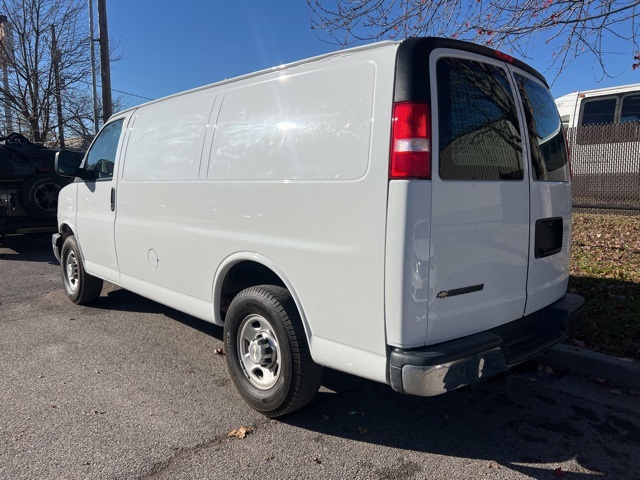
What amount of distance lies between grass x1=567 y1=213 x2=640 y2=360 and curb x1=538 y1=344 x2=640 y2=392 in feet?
0.56

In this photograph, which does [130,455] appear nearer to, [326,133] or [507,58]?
[326,133]

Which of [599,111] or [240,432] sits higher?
[599,111]

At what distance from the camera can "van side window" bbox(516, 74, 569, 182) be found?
10.6 feet

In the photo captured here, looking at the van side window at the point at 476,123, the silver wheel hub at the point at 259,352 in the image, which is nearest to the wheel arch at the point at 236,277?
the silver wheel hub at the point at 259,352

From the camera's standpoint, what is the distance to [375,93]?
2.68m

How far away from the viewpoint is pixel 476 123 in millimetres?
2854

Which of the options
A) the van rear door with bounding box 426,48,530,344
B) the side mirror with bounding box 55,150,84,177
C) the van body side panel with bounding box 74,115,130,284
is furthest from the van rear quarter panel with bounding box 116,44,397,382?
the side mirror with bounding box 55,150,84,177

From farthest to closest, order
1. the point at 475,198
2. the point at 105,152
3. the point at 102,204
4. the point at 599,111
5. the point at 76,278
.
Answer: the point at 599,111
the point at 76,278
the point at 105,152
the point at 102,204
the point at 475,198

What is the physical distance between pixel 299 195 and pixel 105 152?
318cm

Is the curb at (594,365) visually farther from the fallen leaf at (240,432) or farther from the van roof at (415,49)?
the fallen leaf at (240,432)

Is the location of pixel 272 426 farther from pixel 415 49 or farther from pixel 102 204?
pixel 102 204

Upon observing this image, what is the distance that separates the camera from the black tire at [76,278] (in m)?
5.89

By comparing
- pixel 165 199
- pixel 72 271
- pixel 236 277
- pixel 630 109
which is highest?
pixel 630 109

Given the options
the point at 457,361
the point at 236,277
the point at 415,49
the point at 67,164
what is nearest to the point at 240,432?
the point at 236,277
